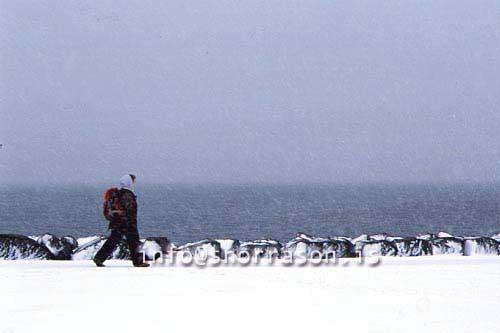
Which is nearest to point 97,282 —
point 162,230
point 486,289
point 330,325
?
point 330,325

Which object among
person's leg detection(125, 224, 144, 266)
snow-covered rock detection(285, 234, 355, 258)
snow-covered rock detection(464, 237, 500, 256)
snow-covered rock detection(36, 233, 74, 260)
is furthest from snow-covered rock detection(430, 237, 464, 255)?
snow-covered rock detection(36, 233, 74, 260)

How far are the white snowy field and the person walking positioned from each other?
405 millimetres

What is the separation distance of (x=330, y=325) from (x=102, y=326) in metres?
1.96

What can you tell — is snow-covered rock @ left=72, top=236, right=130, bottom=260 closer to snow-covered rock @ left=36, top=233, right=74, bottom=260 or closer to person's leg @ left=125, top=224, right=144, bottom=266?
snow-covered rock @ left=36, top=233, right=74, bottom=260

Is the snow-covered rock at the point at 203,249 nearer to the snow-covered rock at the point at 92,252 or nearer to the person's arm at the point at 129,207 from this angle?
the snow-covered rock at the point at 92,252

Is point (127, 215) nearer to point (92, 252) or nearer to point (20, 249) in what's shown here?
point (92, 252)

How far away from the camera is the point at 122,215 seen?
1234 centimetres

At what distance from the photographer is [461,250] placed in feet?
53.2

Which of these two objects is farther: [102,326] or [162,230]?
[162,230]

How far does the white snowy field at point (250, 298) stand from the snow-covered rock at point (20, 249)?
59.3 inches

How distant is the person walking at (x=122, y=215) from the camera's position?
40.5ft

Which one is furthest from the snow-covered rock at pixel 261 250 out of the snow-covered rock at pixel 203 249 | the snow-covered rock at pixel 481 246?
the snow-covered rock at pixel 481 246

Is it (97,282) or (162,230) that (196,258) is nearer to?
(97,282)

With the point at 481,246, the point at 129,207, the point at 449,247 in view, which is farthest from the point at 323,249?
the point at 129,207
